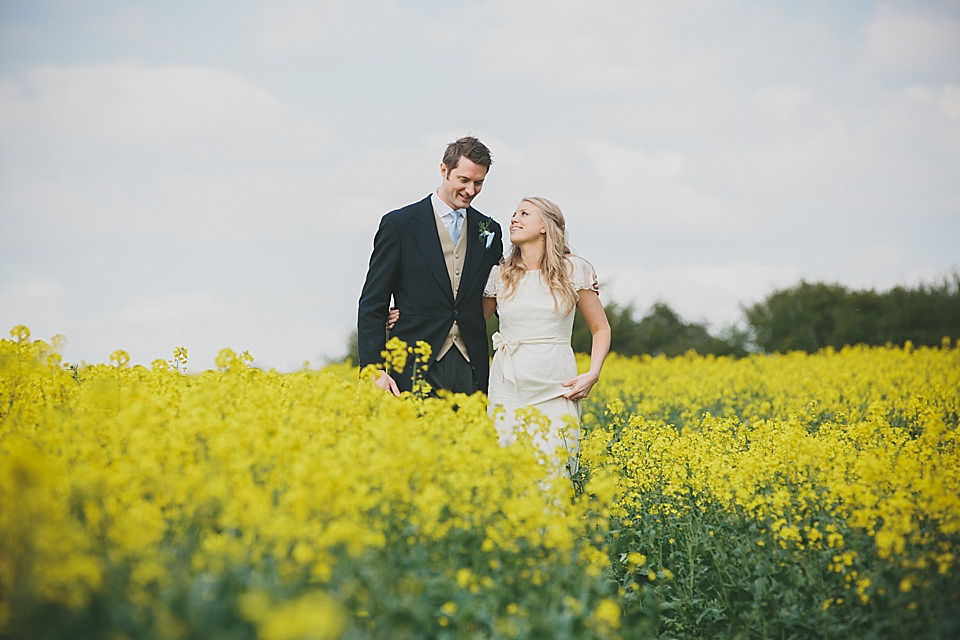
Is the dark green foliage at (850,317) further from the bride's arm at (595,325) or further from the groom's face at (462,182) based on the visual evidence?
the groom's face at (462,182)

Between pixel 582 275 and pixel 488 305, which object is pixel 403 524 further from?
pixel 582 275

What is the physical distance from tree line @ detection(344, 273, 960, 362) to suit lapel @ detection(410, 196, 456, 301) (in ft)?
45.6

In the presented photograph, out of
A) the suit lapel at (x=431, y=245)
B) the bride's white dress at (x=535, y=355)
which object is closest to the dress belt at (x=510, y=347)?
the bride's white dress at (x=535, y=355)

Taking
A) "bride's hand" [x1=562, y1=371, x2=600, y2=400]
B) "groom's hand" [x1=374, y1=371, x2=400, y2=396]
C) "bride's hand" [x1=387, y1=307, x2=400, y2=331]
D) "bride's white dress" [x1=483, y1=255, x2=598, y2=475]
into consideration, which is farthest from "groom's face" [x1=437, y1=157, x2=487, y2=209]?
"bride's hand" [x1=562, y1=371, x2=600, y2=400]

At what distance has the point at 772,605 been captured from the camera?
4.51 m

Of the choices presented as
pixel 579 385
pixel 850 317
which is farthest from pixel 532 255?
pixel 850 317

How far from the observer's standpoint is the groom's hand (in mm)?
5293

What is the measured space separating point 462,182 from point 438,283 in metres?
0.67

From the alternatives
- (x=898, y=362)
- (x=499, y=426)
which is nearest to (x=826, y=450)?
(x=499, y=426)

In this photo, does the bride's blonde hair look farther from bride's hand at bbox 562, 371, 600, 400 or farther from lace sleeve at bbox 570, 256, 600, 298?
bride's hand at bbox 562, 371, 600, 400

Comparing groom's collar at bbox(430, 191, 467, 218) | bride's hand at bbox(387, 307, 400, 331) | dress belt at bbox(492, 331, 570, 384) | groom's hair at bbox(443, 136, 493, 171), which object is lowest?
dress belt at bbox(492, 331, 570, 384)

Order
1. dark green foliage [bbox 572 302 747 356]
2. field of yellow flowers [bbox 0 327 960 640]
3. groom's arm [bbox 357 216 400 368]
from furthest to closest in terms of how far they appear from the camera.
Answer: dark green foliage [bbox 572 302 747 356], groom's arm [bbox 357 216 400 368], field of yellow flowers [bbox 0 327 960 640]

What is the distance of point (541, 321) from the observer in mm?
5699

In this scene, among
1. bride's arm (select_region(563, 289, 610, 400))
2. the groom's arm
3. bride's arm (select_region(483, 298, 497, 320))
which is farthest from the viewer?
bride's arm (select_region(483, 298, 497, 320))
